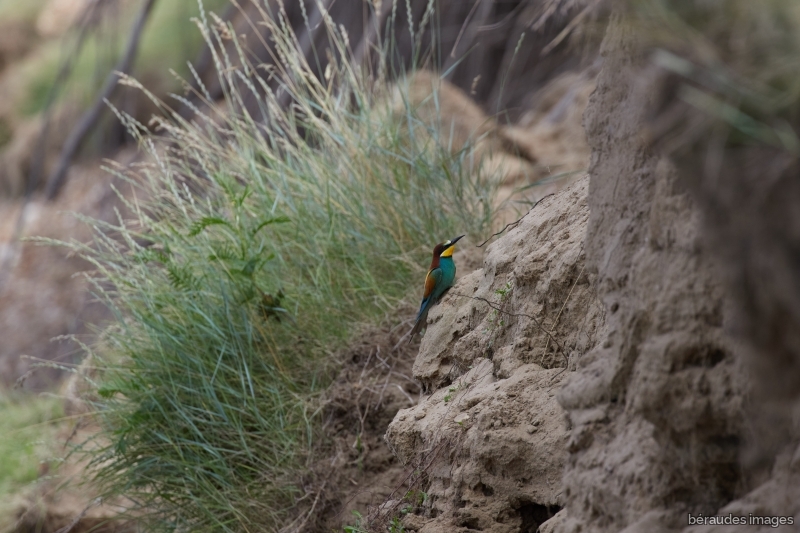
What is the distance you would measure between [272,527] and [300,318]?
98 cm

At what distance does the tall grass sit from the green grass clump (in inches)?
55.8

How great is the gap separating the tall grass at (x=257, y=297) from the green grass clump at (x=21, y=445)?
1418 millimetres

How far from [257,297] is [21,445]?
111 inches

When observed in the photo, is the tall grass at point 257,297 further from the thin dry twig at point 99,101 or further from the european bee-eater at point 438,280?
the thin dry twig at point 99,101

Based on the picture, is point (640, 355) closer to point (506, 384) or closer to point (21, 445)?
point (506, 384)

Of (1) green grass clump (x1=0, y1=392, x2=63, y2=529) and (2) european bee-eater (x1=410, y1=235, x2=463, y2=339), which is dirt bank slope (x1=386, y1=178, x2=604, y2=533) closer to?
(2) european bee-eater (x1=410, y1=235, x2=463, y2=339)

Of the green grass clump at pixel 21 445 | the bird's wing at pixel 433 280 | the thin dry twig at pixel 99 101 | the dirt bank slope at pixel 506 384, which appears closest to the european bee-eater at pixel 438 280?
the bird's wing at pixel 433 280

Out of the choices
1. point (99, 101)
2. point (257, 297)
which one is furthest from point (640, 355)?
point (99, 101)

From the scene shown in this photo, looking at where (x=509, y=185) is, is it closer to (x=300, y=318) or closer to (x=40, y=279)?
(x=300, y=318)

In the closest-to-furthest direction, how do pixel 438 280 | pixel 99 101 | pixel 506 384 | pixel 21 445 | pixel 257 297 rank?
pixel 506 384 → pixel 438 280 → pixel 257 297 → pixel 21 445 → pixel 99 101

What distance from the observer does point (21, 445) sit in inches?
226

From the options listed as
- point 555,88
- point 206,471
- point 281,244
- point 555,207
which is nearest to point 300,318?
point 281,244

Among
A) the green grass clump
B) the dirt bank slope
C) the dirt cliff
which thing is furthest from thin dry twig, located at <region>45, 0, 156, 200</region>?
the dirt cliff

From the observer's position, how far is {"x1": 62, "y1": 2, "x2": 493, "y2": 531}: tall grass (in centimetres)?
373
